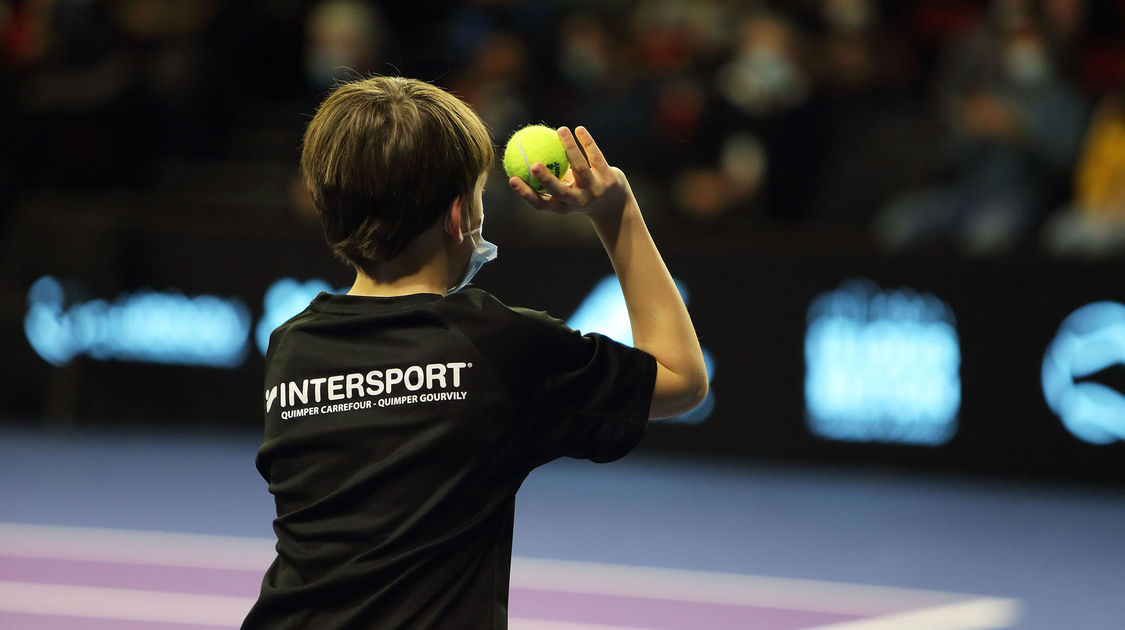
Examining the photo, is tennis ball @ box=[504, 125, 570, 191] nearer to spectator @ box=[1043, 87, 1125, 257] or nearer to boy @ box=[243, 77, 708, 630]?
boy @ box=[243, 77, 708, 630]

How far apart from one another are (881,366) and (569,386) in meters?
5.95

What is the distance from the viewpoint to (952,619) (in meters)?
5.54

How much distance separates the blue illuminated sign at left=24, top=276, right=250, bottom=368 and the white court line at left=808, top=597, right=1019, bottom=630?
5.26 metres

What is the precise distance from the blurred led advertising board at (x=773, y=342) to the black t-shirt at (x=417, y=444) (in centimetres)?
591

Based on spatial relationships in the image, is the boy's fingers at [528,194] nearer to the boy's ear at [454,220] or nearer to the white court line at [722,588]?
the boy's ear at [454,220]

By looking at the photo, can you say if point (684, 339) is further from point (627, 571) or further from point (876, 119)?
point (876, 119)

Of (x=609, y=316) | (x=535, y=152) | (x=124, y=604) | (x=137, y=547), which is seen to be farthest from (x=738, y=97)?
(x=535, y=152)

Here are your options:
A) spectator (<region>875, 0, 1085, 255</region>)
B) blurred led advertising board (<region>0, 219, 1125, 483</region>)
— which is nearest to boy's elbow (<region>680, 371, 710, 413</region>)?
blurred led advertising board (<region>0, 219, 1125, 483</region>)

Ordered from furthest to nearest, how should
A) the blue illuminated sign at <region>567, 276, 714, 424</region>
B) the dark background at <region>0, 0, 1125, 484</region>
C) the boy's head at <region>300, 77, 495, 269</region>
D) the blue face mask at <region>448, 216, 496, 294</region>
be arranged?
the blue illuminated sign at <region>567, 276, 714, 424</region>, the dark background at <region>0, 0, 1125, 484</region>, the blue face mask at <region>448, 216, 496, 294</region>, the boy's head at <region>300, 77, 495, 269</region>

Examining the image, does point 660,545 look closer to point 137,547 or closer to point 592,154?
point 137,547

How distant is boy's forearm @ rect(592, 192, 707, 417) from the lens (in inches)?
98.0

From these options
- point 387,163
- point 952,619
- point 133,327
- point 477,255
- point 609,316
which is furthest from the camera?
point 133,327

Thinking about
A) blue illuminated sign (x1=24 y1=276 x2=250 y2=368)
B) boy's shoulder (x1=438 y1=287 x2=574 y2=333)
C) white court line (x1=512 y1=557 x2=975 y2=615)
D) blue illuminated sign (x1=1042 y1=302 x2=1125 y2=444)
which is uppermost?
blue illuminated sign (x1=24 y1=276 x2=250 y2=368)

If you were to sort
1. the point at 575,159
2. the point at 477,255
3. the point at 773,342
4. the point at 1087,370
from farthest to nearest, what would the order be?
the point at 773,342 < the point at 1087,370 < the point at 477,255 < the point at 575,159
